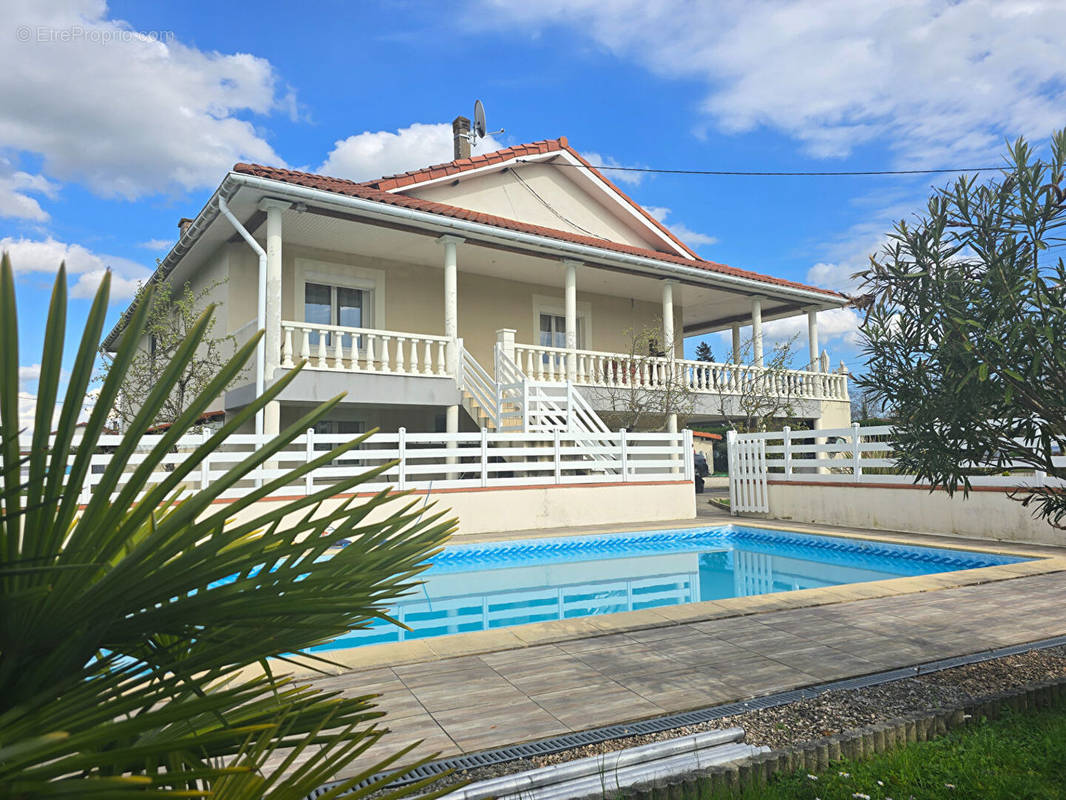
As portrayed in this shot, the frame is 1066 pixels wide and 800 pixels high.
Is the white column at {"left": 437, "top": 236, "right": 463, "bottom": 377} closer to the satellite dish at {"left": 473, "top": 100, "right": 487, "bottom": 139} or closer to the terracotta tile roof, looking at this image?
the terracotta tile roof

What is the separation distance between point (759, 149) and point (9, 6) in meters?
17.8

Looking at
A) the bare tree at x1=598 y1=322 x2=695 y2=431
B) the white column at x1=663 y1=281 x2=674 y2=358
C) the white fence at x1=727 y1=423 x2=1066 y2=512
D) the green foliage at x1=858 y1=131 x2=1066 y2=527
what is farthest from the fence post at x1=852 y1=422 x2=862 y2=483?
the green foliage at x1=858 y1=131 x2=1066 y2=527

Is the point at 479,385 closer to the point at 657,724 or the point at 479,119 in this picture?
the point at 479,119

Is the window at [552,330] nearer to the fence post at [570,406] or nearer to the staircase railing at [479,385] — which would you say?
the staircase railing at [479,385]

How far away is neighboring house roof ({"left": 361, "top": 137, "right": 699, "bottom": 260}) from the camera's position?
15.6 m

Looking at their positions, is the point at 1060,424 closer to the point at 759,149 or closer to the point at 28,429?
the point at 28,429

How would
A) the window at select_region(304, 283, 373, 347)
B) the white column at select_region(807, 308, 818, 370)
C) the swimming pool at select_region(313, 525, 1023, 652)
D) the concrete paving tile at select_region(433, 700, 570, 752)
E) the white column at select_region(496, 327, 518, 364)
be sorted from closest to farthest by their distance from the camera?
the concrete paving tile at select_region(433, 700, 570, 752), the swimming pool at select_region(313, 525, 1023, 652), the white column at select_region(496, 327, 518, 364), the window at select_region(304, 283, 373, 347), the white column at select_region(807, 308, 818, 370)

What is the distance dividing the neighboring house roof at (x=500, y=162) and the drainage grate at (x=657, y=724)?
1358 cm

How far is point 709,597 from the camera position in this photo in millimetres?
8844

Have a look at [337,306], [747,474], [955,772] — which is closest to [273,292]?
[337,306]

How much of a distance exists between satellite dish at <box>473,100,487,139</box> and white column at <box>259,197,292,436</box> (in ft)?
28.2

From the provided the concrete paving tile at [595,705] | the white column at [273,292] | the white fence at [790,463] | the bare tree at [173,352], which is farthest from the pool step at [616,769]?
the bare tree at [173,352]

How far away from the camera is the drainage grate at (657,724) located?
308 centimetres

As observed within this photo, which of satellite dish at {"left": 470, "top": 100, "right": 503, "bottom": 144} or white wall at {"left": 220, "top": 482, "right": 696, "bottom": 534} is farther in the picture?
satellite dish at {"left": 470, "top": 100, "right": 503, "bottom": 144}
